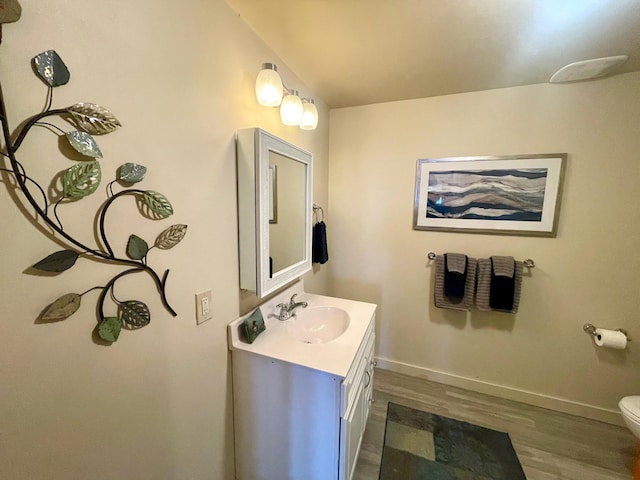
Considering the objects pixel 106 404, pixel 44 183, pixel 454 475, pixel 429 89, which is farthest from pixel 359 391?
pixel 429 89

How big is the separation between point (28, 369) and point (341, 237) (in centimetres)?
190

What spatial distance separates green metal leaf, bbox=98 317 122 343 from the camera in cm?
65

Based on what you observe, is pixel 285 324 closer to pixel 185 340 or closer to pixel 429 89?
pixel 185 340

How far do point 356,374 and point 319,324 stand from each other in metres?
0.45

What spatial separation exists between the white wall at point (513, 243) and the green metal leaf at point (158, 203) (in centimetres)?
156

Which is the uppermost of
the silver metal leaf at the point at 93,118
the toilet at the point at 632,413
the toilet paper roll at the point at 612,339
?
the silver metal leaf at the point at 93,118

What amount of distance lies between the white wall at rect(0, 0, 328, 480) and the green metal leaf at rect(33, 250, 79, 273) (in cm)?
1

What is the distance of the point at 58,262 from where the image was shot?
1.88ft

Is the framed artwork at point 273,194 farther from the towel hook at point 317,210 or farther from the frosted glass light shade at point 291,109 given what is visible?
the towel hook at point 317,210

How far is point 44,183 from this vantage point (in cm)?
55

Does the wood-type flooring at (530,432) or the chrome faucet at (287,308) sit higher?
the chrome faucet at (287,308)

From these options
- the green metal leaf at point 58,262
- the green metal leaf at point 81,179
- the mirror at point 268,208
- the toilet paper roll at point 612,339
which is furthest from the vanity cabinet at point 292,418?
the toilet paper roll at point 612,339

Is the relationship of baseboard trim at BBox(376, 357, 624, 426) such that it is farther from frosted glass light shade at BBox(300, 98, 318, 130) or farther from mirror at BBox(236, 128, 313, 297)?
frosted glass light shade at BBox(300, 98, 318, 130)

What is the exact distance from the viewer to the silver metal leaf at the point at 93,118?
1.94 feet
